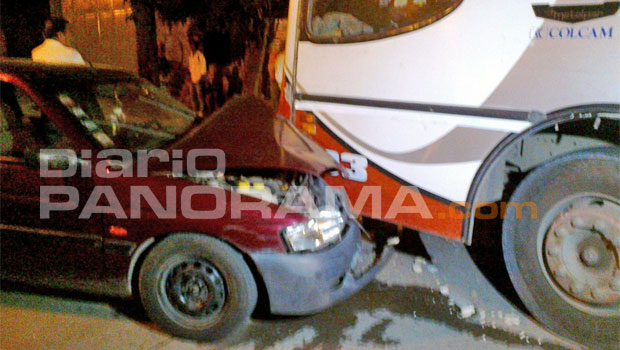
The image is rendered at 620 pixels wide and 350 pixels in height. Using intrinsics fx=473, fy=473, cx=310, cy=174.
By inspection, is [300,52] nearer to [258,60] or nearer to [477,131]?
[477,131]

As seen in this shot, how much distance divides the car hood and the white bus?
2.42 ft

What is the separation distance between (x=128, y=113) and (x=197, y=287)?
151 centimetres

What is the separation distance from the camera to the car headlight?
9.43ft

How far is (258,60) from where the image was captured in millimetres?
9367

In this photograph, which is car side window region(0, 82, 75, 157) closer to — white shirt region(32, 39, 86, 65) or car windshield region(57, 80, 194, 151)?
car windshield region(57, 80, 194, 151)

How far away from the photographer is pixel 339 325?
338 centimetres

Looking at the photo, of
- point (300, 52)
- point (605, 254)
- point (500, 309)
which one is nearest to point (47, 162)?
point (300, 52)

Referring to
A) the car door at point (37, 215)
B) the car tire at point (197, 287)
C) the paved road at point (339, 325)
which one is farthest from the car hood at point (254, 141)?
the paved road at point (339, 325)

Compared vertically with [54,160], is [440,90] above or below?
above

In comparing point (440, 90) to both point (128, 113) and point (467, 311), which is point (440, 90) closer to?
point (467, 311)

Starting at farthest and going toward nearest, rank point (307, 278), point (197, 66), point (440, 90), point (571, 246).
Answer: point (197, 66), point (440, 90), point (571, 246), point (307, 278)

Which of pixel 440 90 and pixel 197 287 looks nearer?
pixel 197 287

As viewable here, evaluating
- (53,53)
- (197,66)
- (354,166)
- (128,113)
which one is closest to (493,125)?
(354,166)

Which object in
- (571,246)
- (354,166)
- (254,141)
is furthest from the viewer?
(354,166)
